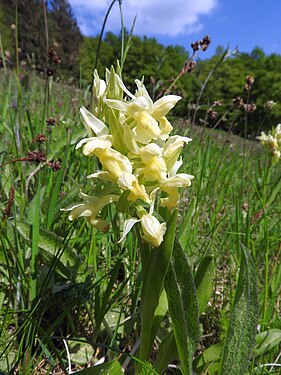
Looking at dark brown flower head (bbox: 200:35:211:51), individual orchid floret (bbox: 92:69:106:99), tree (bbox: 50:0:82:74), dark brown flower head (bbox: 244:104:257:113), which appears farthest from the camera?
tree (bbox: 50:0:82:74)

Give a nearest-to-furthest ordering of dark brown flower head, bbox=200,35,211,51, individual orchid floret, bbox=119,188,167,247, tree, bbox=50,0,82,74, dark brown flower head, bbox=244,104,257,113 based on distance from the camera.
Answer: individual orchid floret, bbox=119,188,167,247 → dark brown flower head, bbox=200,35,211,51 → dark brown flower head, bbox=244,104,257,113 → tree, bbox=50,0,82,74

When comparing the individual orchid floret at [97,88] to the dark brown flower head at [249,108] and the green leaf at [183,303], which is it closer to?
the green leaf at [183,303]

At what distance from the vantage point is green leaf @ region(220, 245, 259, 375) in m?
0.65

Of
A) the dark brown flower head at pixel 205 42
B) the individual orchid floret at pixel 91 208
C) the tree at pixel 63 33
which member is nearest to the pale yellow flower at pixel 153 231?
the individual orchid floret at pixel 91 208

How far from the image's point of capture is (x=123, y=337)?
3.13ft

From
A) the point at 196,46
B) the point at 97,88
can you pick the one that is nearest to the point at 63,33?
the point at 196,46

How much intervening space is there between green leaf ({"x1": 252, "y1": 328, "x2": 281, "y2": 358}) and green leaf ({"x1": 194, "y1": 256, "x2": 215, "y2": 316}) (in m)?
0.16

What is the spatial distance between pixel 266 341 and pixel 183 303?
28 cm

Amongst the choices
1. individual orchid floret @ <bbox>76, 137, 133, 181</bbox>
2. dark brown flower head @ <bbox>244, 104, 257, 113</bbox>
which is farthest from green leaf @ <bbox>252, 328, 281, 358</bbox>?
dark brown flower head @ <bbox>244, 104, 257, 113</bbox>

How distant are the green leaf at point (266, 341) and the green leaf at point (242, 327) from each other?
0.61 ft

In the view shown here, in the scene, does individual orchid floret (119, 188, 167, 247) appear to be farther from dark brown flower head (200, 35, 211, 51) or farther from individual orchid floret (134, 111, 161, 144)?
dark brown flower head (200, 35, 211, 51)

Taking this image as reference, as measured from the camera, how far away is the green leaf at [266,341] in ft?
2.69

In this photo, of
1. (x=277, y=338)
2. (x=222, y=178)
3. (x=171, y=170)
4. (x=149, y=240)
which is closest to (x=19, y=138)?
(x=171, y=170)

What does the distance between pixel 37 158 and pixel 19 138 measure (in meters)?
0.52
